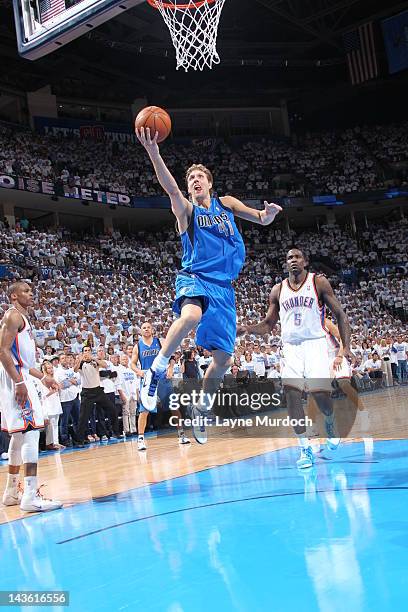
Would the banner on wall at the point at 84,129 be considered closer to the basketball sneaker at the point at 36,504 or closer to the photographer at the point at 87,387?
the photographer at the point at 87,387

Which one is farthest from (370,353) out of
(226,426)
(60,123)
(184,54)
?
(60,123)

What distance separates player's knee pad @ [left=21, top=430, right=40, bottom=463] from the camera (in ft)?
18.1

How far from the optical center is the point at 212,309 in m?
5.09

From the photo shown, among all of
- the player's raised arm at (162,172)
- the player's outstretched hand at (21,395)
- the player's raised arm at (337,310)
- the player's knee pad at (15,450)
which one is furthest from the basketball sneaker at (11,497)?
the player's raised arm at (337,310)

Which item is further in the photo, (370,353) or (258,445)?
(370,353)

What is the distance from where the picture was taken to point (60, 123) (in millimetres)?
30625

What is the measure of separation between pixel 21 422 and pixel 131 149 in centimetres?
2728

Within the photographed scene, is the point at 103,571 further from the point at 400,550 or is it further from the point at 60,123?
the point at 60,123

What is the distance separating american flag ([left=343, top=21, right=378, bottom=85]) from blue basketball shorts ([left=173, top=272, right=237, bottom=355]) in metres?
28.3

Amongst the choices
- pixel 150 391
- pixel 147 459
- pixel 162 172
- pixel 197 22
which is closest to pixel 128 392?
pixel 147 459

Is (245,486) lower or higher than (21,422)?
lower

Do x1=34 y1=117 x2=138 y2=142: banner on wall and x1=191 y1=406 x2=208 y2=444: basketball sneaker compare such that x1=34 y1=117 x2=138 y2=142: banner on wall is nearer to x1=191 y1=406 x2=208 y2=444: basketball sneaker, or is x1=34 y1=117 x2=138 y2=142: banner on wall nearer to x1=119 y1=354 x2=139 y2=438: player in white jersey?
x1=119 y1=354 x2=139 y2=438: player in white jersey

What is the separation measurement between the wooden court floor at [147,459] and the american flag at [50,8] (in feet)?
17.5

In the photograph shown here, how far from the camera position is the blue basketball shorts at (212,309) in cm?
503
